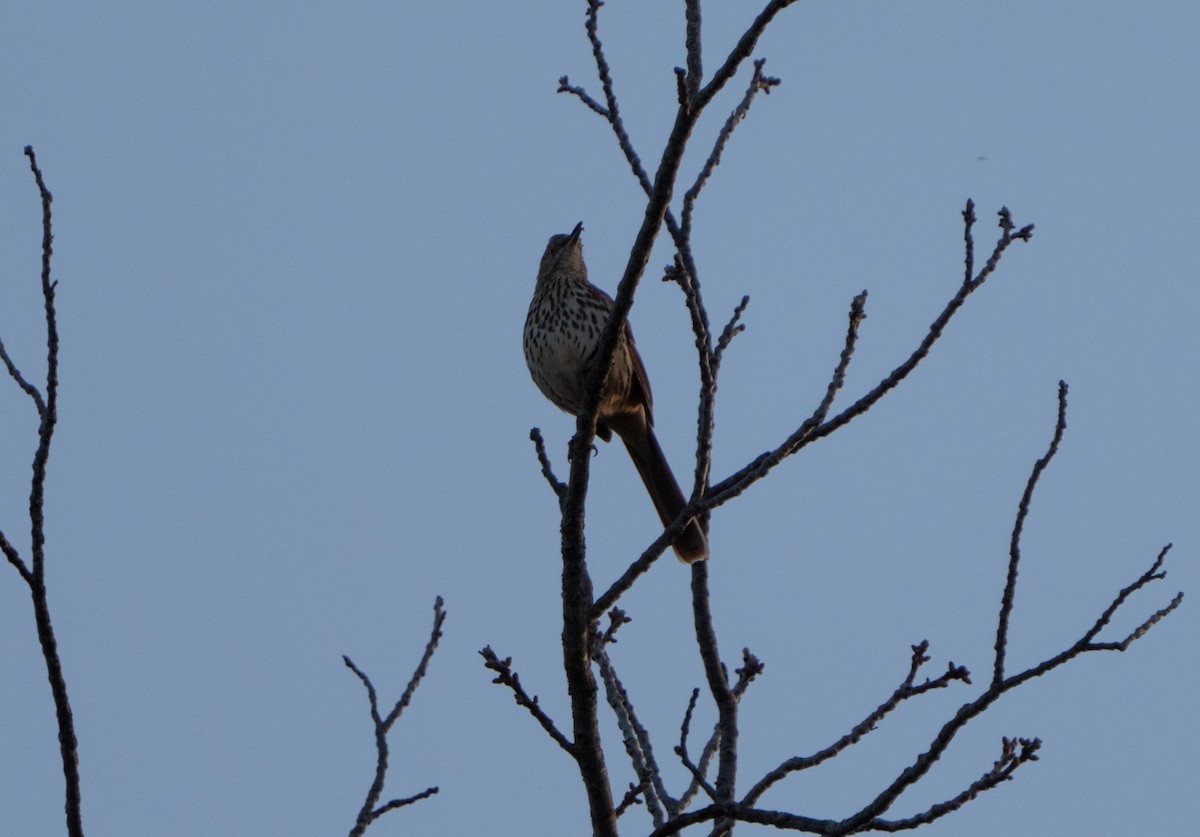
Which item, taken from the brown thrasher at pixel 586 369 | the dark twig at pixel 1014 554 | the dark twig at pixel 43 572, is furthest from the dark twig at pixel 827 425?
the brown thrasher at pixel 586 369

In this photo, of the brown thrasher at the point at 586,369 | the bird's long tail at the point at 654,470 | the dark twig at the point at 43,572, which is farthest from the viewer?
the bird's long tail at the point at 654,470

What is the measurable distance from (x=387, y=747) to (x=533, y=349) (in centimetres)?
294

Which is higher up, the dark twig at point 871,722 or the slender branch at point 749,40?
the slender branch at point 749,40

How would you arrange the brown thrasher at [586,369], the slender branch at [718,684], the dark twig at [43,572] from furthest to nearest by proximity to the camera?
the brown thrasher at [586,369], the slender branch at [718,684], the dark twig at [43,572]

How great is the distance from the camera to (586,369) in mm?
6203

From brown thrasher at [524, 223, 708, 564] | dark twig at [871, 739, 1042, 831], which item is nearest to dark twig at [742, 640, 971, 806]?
dark twig at [871, 739, 1042, 831]

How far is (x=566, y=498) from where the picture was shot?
345cm

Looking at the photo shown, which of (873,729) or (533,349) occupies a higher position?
(533,349)

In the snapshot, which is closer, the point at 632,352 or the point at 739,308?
the point at 739,308

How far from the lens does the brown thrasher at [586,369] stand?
20.7ft

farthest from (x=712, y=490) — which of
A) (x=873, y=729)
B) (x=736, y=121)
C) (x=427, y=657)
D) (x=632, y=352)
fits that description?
(x=632, y=352)

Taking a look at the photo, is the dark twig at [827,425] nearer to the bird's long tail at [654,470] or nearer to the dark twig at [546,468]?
the dark twig at [546,468]

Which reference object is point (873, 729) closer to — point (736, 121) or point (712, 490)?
point (712, 490)

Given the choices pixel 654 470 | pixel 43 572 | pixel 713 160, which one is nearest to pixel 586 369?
pixel 654 470
